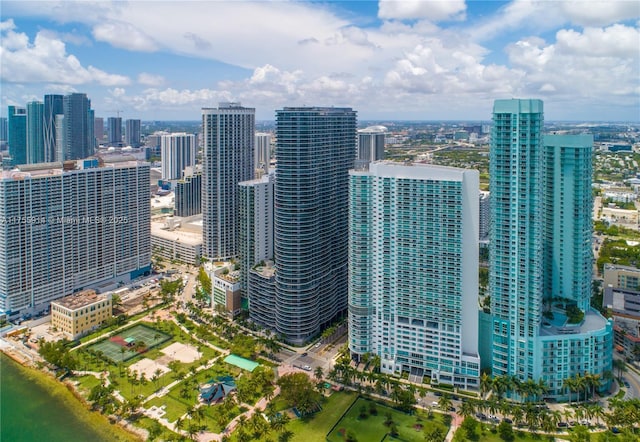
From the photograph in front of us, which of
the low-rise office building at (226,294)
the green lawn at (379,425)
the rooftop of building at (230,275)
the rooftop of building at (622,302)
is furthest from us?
the rooftop of building at (230,275)

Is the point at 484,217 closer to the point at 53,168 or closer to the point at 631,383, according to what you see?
the point at 631,383

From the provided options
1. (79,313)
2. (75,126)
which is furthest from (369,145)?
(75,126)

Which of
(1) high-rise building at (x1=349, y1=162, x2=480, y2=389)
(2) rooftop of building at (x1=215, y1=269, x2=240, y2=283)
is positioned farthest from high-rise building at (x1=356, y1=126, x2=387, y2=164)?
(1) high-rise building at (x1=349, y1=162, x2=480, y2=389)

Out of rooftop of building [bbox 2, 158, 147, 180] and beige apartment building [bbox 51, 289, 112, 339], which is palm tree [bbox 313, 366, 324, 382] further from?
rooftop of building [bbox 2, 158, 147, 180]

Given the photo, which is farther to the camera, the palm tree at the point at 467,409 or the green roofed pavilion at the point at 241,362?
the green roofed pavilion at the point at 241,362

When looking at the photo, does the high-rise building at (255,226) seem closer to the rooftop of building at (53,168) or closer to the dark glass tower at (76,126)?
the rooftop of building at (53,168)

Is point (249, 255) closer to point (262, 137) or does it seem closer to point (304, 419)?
point (304, 419)

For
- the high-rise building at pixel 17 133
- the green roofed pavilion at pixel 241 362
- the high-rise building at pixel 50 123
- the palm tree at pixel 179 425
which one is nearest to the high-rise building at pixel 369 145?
the green roofed pavilion at pixel 241 362
